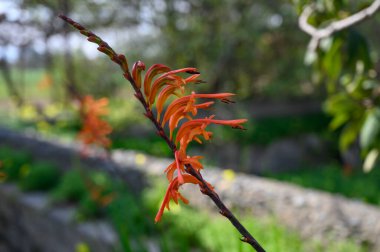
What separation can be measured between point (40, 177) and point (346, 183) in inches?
164

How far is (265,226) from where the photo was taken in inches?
128

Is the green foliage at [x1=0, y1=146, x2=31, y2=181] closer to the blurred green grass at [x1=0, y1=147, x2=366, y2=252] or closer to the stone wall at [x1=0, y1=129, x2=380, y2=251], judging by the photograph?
the blurred green grass at [x1=0, y1=147, x2=366, y2=252]

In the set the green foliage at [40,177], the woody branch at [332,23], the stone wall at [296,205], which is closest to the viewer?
the woody branch at [332,23]

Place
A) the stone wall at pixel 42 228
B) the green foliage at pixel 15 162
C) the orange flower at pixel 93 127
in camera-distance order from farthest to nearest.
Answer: the green foliage at pixel 15 162 < the stone wall at pixel 42 228 < the orange flower at pixel 93 127

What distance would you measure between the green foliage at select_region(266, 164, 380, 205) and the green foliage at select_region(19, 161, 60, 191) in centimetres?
327

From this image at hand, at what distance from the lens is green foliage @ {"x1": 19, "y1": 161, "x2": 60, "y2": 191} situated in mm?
5223

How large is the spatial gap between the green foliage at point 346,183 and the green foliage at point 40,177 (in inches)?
129

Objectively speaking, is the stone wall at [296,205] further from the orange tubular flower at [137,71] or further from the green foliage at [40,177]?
the orange tubular flower at [137,71]

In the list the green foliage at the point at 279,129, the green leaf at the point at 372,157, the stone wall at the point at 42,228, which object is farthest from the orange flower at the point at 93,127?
the green foliage at the point at 279,129

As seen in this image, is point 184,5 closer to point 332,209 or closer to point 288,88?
point 288,88

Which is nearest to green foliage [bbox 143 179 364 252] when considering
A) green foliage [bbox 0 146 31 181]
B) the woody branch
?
the woody branch

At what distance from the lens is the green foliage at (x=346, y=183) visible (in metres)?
5.37

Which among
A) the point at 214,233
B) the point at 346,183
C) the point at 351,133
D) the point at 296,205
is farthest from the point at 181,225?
the point at 346,183

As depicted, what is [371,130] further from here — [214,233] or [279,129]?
[279,129]
